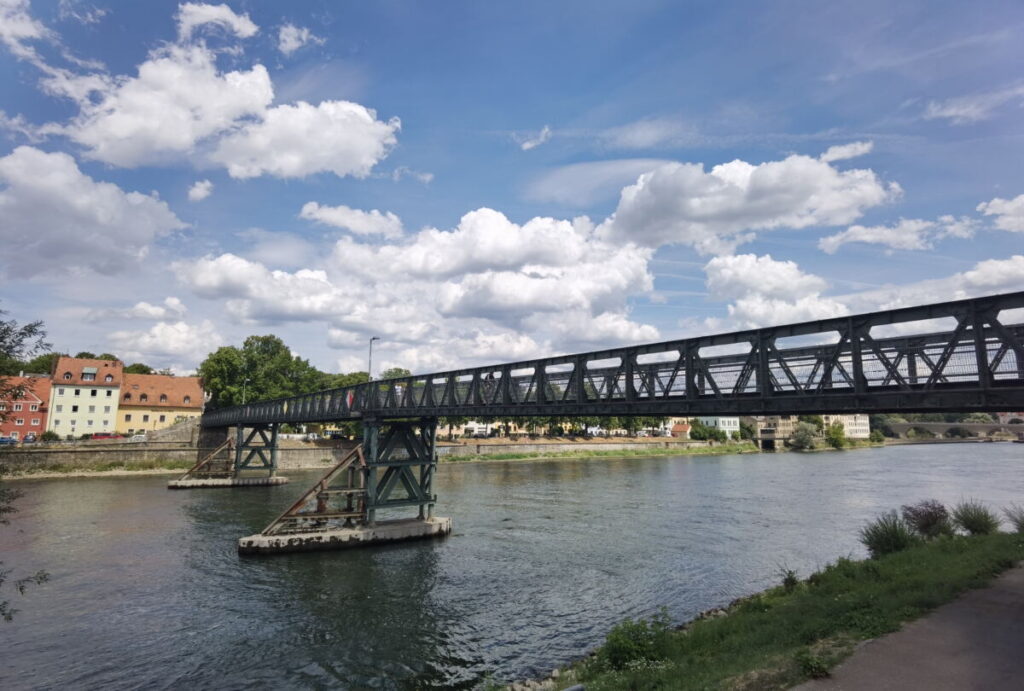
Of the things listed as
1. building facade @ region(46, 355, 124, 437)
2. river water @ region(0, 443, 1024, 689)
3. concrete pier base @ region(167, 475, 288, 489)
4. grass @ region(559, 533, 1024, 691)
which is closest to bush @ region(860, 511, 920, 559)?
grass @ region(559, 533, 1024, 691)

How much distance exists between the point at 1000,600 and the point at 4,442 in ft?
310

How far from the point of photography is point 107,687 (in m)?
15.4

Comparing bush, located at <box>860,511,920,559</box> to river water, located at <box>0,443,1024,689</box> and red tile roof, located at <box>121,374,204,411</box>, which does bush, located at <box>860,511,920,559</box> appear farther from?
red tile roof, located at <box>121,374,204,411</box>

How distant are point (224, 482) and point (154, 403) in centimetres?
4376

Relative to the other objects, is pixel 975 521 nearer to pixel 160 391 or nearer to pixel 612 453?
pixel 612 453

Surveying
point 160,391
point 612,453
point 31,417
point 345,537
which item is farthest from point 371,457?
point 612,453

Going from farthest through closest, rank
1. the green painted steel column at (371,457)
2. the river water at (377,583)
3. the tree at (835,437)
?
the tree at (835,437), the green painted steel column at (371,457), the river water at (377,583)

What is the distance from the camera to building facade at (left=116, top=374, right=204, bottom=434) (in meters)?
90.5

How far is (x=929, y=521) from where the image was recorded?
25234mm

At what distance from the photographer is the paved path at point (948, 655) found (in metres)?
9.35

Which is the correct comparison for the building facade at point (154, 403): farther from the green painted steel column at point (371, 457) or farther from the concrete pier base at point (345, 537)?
the concrete pier base at point (345, 537)

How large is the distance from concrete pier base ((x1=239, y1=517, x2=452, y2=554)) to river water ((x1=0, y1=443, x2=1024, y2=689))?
0.82 metres

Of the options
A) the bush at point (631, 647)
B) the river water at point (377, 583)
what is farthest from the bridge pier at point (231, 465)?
the bush at point (631, 647)

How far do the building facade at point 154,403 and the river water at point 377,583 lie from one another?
4429cm
